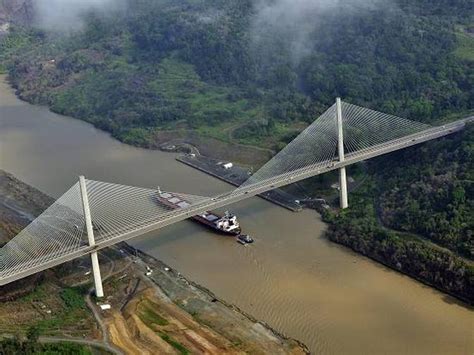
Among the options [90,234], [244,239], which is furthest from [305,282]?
[90,234]

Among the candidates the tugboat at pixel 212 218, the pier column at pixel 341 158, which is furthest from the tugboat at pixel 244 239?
the pier column at pixel 341 158

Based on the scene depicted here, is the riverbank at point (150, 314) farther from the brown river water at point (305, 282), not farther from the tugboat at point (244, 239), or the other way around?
the tugboat at point (244, 239)

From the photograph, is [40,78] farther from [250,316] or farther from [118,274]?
[250,316]

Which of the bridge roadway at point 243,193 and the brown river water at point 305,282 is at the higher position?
the bridge roadway at point 243,193

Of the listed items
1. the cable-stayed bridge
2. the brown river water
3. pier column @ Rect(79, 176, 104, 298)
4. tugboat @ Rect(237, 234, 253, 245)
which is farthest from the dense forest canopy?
pier column @ Rect(79, 176, 104, 298)

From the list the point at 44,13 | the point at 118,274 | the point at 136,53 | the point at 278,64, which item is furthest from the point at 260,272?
the point at 44,13

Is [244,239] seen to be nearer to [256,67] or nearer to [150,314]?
[150,314]
